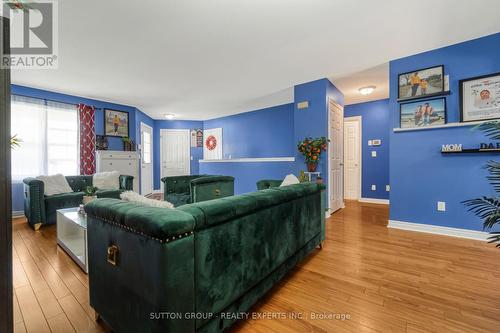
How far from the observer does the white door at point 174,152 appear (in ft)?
25.2

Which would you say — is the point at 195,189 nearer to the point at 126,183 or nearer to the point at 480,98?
the point at 126,183

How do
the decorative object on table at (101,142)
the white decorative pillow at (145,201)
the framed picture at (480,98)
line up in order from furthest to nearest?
the decorative object on table at (101,142) → the framed picture at (480,98) → the white decorative pillow at (145,201)

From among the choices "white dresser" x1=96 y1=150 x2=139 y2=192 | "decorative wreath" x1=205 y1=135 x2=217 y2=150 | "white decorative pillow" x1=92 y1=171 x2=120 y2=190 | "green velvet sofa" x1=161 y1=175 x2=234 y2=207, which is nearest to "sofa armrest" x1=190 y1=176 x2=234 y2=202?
"green velvet sofa" x1=161 y1=175 x2=234 y2=207

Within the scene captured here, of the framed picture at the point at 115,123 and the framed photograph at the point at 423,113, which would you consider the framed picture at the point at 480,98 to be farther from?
the framed picture at the point at 115,123

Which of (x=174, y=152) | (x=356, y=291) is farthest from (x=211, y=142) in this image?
(x=356, y=291)

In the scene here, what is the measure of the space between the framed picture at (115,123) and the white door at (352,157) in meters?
5.91

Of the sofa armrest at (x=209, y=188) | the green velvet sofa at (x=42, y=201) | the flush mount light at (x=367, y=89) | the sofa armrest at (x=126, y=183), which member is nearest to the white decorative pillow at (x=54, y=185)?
the green velvet sofa at (x=42, y=201)

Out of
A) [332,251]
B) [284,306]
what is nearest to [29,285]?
[284,306]

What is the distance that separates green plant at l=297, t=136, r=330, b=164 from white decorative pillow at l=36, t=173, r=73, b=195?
4.35 meters

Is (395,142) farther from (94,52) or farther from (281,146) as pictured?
(94,52)

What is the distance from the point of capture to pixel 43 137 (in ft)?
14.7

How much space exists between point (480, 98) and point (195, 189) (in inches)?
156

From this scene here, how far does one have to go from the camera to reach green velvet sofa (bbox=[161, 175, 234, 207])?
10.9 feet

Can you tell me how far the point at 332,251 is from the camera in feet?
8.24
